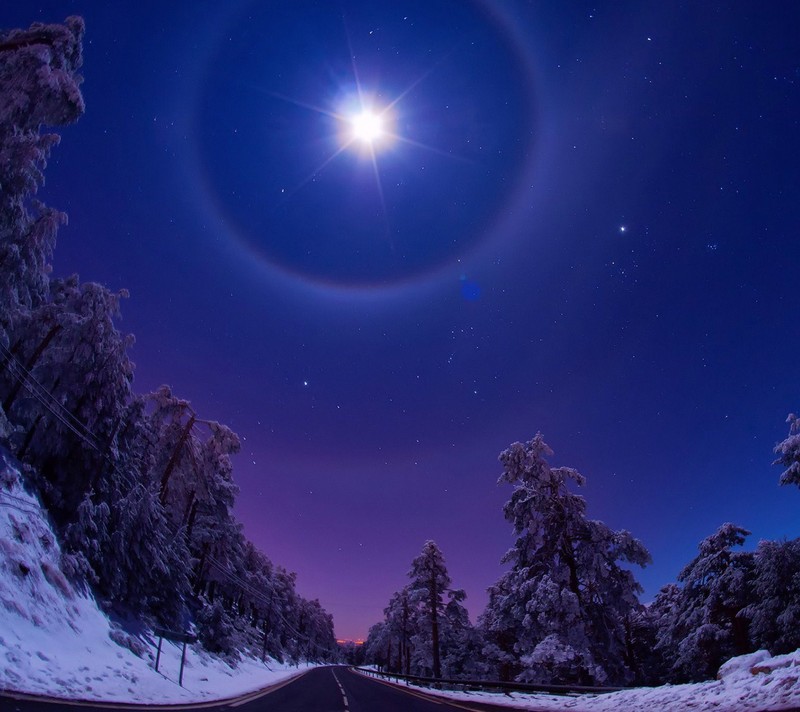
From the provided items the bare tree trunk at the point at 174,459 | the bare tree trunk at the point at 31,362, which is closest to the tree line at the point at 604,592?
the bare tree trunk at the point at 174,459

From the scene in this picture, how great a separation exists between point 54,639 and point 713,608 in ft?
104

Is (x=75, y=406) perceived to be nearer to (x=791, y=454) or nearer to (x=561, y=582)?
(x=561, y=582)

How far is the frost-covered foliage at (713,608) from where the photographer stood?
23547 mm

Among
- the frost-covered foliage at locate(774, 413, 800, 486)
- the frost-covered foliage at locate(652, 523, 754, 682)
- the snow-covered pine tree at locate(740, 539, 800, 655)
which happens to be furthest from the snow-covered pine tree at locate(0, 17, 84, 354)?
the frost-covered foliage at locate(652, 523, 754, 682)

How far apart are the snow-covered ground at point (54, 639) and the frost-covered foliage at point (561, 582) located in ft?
40.9

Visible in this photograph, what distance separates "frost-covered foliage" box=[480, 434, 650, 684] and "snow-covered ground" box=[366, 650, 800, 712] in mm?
7654

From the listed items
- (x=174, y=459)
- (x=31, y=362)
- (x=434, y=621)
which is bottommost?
(x=434, y=621)

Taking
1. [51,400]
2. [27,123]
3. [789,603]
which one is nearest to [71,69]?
[27,123]

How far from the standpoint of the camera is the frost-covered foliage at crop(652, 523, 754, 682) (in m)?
23.5

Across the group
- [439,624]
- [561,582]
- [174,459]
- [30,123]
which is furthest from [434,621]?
[30,123]

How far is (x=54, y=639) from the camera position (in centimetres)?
1095

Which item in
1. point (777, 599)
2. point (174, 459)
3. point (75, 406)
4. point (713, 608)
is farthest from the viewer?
point (174, 459)

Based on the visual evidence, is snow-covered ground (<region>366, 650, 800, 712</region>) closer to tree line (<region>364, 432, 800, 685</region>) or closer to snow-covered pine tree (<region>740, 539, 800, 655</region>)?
tree line (<region>364, 432, 800, 685</region>)

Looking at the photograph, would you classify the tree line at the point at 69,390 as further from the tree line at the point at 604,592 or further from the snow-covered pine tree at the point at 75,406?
the tree line at the point at 604,592
